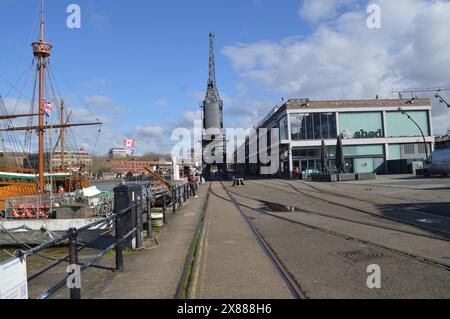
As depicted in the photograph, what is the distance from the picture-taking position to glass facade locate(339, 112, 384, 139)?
5941 cm

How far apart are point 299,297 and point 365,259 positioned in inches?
100

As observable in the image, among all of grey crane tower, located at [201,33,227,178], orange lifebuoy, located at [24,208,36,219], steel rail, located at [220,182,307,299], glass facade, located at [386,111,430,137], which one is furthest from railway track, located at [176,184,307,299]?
grey crane tower, located at [201,33,227,178]

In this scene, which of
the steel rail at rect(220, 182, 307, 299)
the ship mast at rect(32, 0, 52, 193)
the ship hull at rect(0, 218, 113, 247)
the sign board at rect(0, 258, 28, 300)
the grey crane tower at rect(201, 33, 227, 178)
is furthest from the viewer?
the grey crane tower at rect(201, 33, 227, 178)

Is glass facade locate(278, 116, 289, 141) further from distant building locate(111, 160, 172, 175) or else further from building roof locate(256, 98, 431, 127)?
distant building locate(111, 160, 172, 175)

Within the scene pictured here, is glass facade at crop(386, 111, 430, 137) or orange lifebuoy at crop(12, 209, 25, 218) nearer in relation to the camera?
orange lifebuoy at crop(12, 209, 25, 218)

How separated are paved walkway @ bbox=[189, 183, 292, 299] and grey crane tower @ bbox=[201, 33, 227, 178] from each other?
71.3 metres

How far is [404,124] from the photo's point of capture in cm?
5997

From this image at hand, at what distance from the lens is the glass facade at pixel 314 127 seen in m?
59.9

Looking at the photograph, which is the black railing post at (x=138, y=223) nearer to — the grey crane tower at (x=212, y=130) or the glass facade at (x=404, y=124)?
the glass facade at (x=404, y=124)

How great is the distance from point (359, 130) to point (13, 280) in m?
60.6

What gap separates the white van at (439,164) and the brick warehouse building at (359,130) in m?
16.6

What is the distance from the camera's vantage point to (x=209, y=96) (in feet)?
368

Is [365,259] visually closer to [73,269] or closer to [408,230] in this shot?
[408,230]
